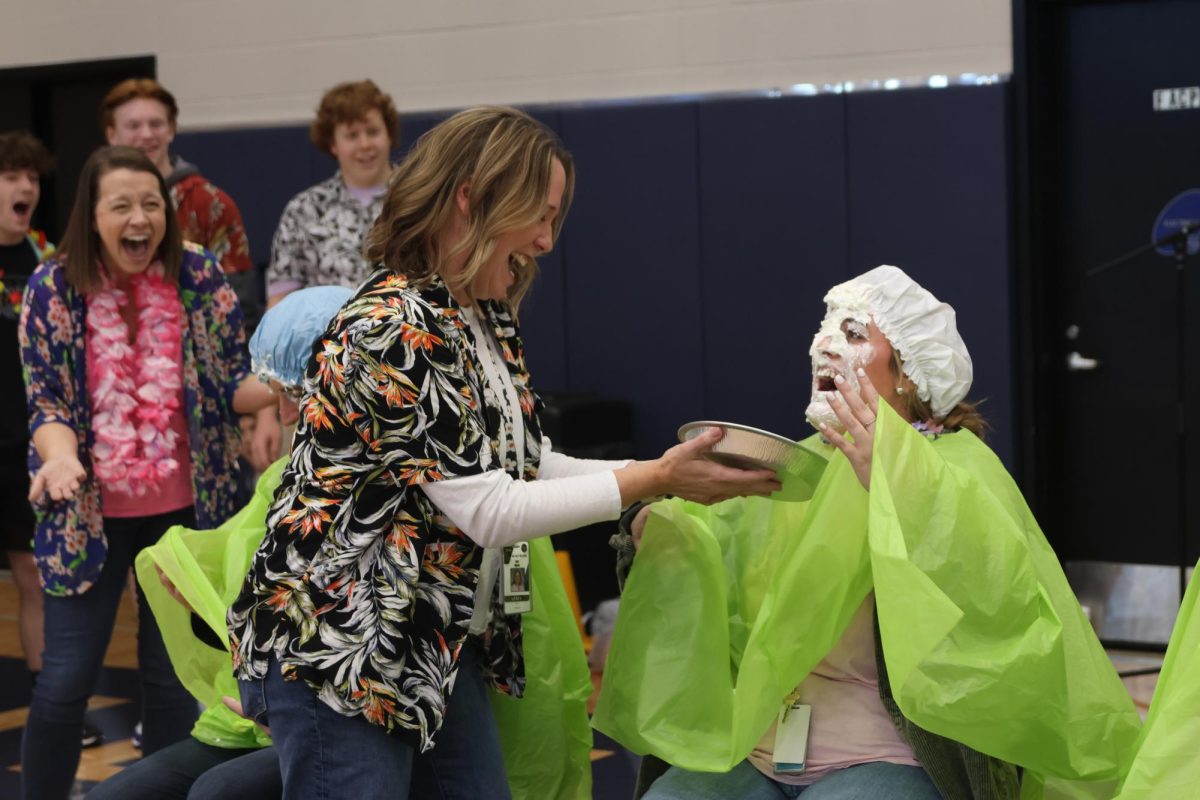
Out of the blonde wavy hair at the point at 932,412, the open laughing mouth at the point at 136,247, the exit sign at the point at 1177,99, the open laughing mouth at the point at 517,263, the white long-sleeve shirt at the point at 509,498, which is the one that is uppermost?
the exit sign at the point at 1177,99

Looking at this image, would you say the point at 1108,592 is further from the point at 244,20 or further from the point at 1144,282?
the point at 244,20

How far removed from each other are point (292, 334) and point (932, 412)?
103 centimetres

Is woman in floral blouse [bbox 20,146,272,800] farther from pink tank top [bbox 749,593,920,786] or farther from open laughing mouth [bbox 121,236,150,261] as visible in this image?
pink tank top [bbox 749,593,920,786]

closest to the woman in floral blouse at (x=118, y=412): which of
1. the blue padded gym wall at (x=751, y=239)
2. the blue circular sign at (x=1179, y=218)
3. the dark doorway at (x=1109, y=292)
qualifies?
the blue padded gym wall at (x=751, y=239)

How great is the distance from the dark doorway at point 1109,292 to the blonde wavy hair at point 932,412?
8.77 ft

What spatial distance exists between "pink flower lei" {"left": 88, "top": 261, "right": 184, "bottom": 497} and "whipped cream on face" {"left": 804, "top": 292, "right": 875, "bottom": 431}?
154cm

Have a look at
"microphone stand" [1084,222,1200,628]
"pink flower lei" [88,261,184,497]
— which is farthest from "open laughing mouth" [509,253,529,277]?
"microphone stand" [1084,222,1200,628]

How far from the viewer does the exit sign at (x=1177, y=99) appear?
4902 mm

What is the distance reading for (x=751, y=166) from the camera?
17.5 ft

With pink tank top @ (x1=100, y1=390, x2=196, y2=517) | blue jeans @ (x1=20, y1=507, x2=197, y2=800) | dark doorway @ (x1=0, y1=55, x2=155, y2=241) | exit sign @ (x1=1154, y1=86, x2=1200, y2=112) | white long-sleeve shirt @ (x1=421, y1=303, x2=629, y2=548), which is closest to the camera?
white long-sleeve shirt @ (x1=421, y1=303, x2=629, y2=548)

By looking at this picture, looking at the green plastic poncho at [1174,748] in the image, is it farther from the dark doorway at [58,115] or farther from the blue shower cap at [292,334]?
the dark doorway at [58,115]

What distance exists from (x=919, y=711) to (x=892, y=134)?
3.36m

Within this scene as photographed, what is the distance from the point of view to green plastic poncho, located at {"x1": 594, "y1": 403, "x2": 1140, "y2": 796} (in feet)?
6.54

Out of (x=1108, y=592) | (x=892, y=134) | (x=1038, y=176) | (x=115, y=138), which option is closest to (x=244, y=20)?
(x=115, y=138)
